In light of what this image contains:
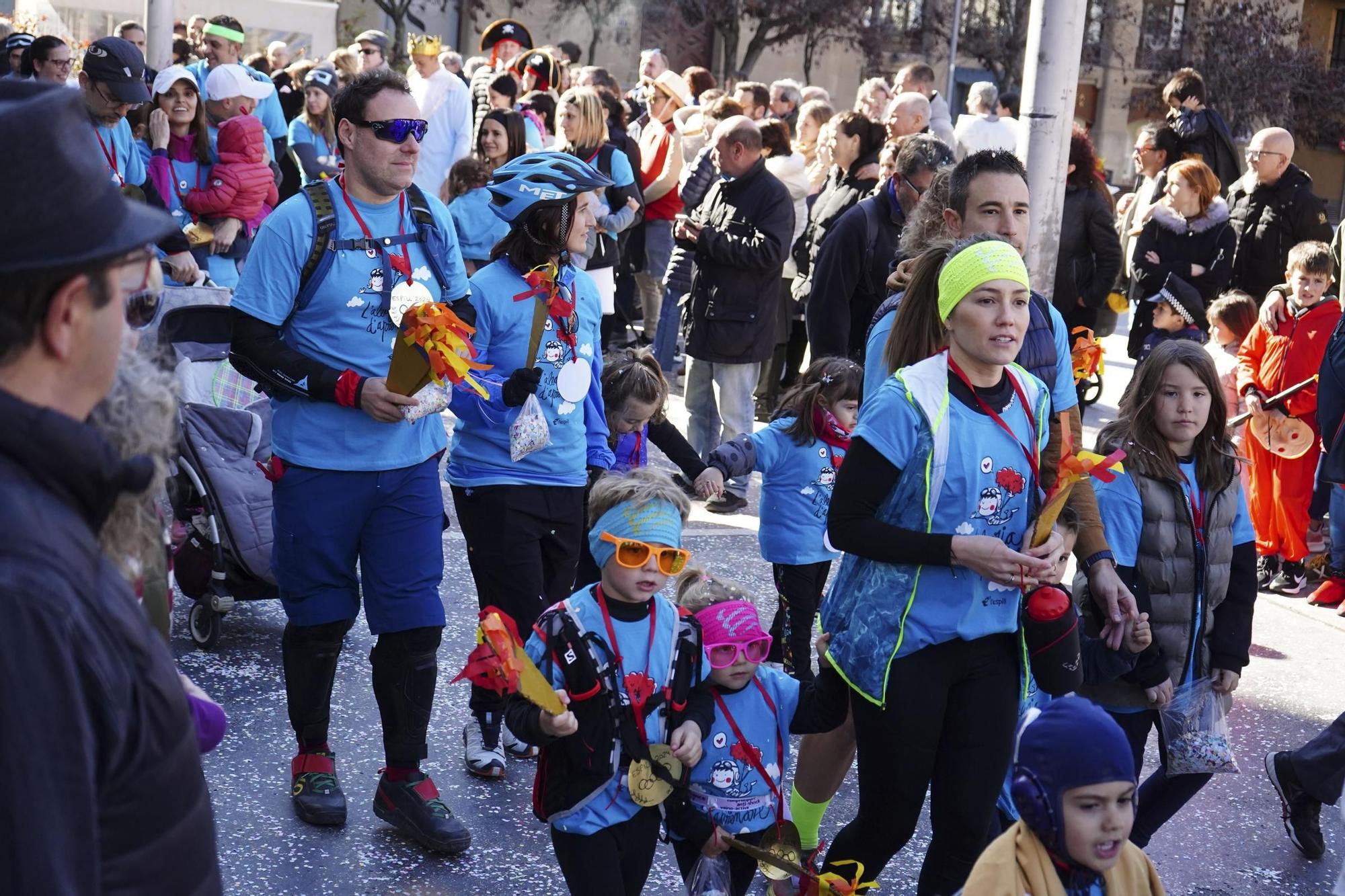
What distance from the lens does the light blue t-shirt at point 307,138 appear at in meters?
12.0

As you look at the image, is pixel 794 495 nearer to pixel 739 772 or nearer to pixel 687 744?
pixel 739 772

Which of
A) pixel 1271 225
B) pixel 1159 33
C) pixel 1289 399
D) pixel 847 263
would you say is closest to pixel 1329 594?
pixel 1289 399

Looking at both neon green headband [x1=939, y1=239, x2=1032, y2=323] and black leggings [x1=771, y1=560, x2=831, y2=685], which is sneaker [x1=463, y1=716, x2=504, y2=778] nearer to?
black leggings [x1=771, y1=560, x2=831, y2=685]

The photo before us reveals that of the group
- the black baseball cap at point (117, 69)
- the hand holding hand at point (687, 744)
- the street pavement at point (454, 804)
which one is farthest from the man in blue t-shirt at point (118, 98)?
the hand holding hand at point (687, 744)

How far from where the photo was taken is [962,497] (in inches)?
137

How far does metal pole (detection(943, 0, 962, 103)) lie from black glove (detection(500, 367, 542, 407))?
122 feet

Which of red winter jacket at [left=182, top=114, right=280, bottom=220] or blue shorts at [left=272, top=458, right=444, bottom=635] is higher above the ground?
red winter jacket at [left=182, top=114, right=280, bottom=220]

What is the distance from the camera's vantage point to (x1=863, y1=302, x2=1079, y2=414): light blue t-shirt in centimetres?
409

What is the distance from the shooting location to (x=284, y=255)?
427cm

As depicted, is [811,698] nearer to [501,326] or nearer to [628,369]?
[501,326]

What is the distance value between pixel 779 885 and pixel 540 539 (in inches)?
60.3

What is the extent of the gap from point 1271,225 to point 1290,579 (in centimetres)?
332

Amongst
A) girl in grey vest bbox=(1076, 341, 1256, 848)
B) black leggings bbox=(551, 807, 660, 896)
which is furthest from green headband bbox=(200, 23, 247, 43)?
black leggings bbox=(551, 807, 660, 896)

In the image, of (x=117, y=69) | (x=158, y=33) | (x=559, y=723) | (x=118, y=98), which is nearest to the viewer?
(x=559, y=723)
